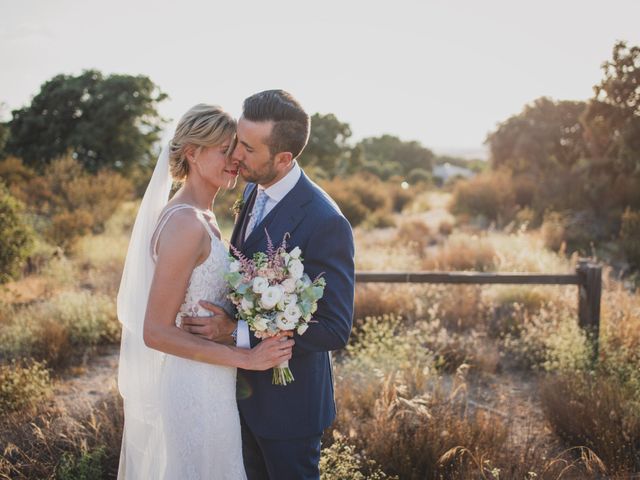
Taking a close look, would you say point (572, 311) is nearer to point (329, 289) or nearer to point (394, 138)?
point (329, 289)

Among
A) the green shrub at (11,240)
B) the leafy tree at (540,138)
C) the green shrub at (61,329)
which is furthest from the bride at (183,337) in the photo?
the leafy tree at (540,138)

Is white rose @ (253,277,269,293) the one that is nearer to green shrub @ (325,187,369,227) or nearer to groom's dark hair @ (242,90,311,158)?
groom's dark hair @ (242,90,311,158)

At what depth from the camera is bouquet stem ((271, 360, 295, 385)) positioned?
2492mm

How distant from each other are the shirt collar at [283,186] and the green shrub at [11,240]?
6.89 metres

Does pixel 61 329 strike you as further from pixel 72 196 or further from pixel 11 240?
pixel 72 196

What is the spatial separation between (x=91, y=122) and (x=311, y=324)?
27.5m

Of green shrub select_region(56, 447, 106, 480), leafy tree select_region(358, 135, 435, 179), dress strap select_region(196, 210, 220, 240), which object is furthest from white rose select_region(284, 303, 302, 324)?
leafy tree select_region(358, 135, 435, 179)

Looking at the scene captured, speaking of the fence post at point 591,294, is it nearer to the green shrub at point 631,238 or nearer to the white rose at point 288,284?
the white rose at point 288,284

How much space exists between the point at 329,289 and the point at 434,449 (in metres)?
2.04

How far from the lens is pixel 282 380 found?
2.49m

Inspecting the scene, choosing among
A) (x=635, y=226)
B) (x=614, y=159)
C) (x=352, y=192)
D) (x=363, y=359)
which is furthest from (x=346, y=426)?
(x=352, y=192)

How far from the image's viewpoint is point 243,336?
2566 mm

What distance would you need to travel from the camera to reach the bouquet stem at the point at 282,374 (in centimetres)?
249

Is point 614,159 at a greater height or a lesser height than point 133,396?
greater
